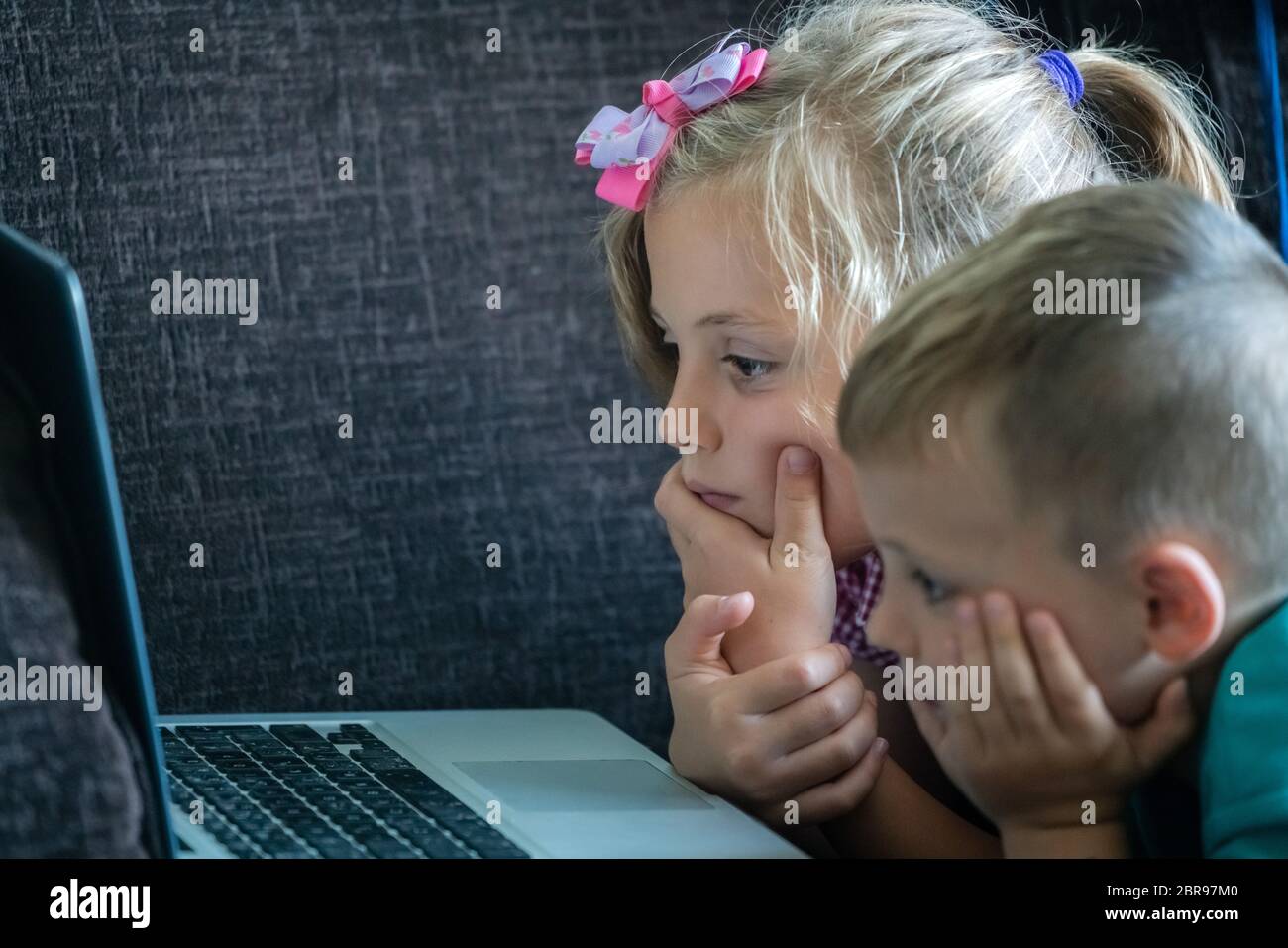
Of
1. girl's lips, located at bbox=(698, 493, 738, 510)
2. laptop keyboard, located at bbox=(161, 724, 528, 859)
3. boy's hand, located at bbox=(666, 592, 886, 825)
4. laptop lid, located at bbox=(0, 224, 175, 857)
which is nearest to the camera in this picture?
laptop lid, located at bbox=(0, 224, 175, 857)

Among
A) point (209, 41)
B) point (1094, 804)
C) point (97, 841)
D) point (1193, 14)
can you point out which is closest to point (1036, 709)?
point (1094, 804)

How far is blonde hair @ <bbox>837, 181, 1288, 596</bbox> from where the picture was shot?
22.4 inches

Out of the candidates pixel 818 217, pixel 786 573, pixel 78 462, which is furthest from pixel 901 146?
pixel 78 462

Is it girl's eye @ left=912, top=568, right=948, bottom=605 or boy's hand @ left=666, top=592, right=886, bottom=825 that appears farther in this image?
boy's hand @ left=666, top=592, right=886, bottom=825

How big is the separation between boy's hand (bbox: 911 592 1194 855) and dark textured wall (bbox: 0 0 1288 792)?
44 centimetres

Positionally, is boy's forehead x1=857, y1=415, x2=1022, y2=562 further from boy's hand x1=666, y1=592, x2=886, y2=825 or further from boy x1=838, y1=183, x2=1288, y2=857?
boy's hand x1=666, y1=592, x2=886, y2=825

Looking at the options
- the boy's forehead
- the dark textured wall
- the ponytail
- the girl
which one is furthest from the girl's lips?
the ponytail

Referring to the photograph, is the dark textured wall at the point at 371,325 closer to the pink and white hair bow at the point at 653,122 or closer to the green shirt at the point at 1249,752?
the pink and white hair bow at the point at 653,122

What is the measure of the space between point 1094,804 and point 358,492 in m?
0.59

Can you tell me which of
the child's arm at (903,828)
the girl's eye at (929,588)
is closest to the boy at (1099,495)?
the girl's eye at (929,588)

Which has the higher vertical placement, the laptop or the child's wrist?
the laptop

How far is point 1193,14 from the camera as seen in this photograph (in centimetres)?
88

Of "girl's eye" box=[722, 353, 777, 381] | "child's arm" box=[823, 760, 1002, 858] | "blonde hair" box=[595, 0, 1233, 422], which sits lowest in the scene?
"child's arm" box=[823, 760, 1002, 858]
